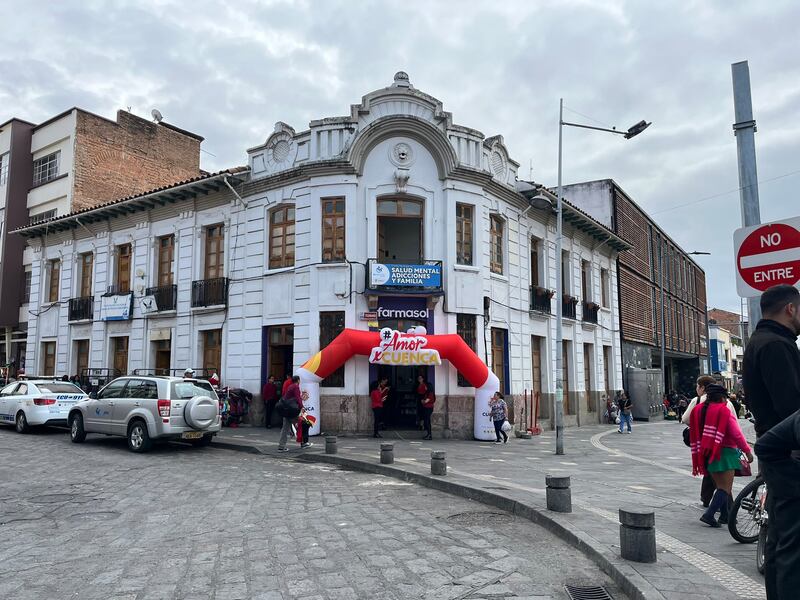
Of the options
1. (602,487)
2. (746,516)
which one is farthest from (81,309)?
(746,516)

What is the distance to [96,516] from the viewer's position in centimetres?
779

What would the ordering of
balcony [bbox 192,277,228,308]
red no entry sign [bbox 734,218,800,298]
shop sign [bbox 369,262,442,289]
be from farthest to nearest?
balcony [bbox 192,277,228,308] → shop sign [bbox 369,262,442,289] → red no entry sign [bbox 734,218,800,298]

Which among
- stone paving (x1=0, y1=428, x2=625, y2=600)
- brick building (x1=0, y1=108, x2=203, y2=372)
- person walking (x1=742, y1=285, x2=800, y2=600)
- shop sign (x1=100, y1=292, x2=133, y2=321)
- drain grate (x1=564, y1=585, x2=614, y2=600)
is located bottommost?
drain grate (x1=564, y1=585, x2=614, y2=600)

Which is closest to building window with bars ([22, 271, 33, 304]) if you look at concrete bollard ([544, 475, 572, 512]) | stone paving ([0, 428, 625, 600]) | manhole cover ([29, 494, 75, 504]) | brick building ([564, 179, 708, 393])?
stone paving ([0, 428, 625, 600])

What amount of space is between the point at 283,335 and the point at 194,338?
13.4ft

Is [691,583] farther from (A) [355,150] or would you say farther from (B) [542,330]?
(B) [542,330]

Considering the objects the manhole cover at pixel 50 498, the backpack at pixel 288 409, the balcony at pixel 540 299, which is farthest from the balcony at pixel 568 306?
the manhole cover at pixel 50 498

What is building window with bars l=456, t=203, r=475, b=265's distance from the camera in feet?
62.4

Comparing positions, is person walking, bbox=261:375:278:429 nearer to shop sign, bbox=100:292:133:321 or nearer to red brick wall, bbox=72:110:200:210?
shop sign, bbox=100:292:133:321

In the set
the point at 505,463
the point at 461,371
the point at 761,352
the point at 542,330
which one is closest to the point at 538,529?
the point at 761,352

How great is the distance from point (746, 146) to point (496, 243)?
14.7 metres

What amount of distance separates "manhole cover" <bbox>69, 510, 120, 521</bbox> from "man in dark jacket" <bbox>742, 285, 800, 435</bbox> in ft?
23.9

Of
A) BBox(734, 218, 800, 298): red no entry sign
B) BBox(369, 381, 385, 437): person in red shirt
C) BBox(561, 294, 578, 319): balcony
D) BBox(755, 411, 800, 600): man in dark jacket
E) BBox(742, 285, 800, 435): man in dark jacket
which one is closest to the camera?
BBox(755, 411, 800, 600): man in dark jacket

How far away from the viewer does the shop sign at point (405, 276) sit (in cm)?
1761
